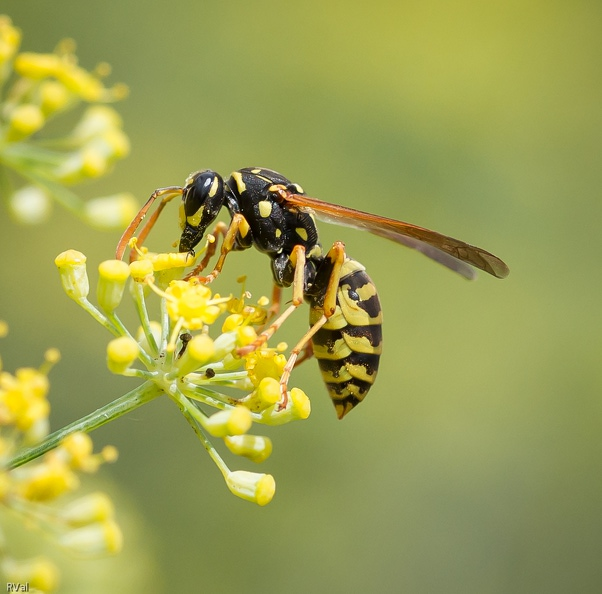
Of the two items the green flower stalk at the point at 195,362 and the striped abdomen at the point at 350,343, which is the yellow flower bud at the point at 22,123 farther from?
the striped abdomen at the point at 350,343

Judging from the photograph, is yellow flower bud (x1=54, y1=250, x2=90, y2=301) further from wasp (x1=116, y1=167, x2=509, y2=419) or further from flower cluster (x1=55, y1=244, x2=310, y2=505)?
wasp (x1=116, y1=167, x2=509, y2=419)

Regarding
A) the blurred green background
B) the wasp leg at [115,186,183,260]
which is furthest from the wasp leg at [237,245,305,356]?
the blurred green background

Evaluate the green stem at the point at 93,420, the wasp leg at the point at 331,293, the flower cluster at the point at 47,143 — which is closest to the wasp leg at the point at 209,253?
the wasp leg at the point at 331,293

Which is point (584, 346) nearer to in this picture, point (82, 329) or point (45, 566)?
point (82, 329)

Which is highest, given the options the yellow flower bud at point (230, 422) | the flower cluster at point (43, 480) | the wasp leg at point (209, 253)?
the wasp leg at point (209, 253)

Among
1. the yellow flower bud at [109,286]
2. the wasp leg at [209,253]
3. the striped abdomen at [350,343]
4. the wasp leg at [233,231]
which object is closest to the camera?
the yellow flower bud at [109,286]

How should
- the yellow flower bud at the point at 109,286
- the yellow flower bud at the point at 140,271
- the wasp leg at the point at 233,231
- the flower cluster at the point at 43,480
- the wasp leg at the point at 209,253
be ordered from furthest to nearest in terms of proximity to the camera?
the wasp leg at the point at 233,231, the wasp leg at the point at 209,253, the yellow flower bud at the point at 140,271, the yellow flower bud at the point at 109,286, the flower cluster at the point at 43,480

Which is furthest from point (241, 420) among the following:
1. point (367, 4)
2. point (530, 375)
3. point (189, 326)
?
point (367, 4)
